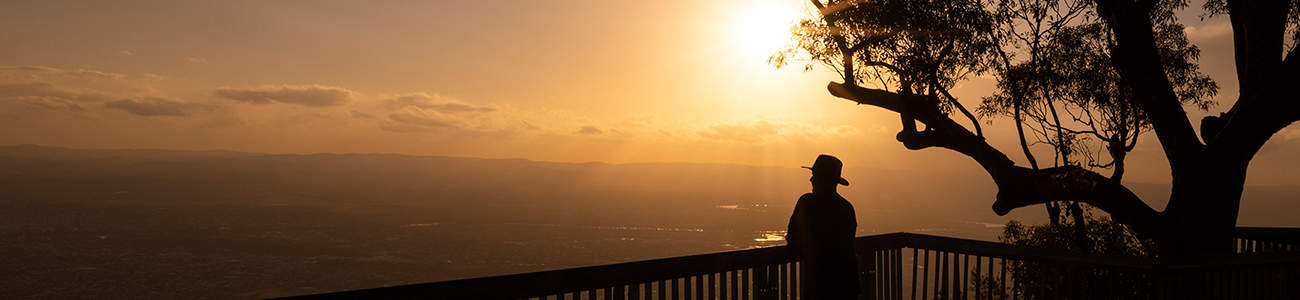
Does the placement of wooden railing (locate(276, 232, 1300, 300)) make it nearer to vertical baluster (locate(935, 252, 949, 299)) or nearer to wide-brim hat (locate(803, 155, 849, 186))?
vertical baluster (locate(935, 252, 949, 299))

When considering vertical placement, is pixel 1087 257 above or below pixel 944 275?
above

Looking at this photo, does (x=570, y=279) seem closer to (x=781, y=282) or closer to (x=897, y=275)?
(x=781, y=282)

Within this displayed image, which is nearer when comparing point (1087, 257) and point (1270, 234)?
point (1087, 257)

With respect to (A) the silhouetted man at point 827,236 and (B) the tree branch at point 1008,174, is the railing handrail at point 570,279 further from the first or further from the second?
(B) the tree branch at point 1008,174

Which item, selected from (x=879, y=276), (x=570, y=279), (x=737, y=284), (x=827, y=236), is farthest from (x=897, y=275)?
(x=570, y=279)

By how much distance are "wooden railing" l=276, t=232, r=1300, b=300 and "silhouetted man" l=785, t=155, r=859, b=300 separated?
0.15 metres

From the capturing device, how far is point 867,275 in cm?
463

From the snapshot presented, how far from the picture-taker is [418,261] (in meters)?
145

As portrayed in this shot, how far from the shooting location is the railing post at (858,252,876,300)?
181 inches

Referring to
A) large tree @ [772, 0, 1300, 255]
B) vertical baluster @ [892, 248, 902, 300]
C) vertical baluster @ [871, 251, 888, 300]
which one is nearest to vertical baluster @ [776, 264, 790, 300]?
vertical baluster @ [871, 251, 888, 300]

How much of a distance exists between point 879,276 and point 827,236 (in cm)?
133

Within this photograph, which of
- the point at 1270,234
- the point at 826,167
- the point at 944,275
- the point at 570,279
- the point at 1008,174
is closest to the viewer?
the point at 570,279

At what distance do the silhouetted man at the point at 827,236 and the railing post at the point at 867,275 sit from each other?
92 cm

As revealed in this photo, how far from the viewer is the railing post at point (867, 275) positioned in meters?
4.60
